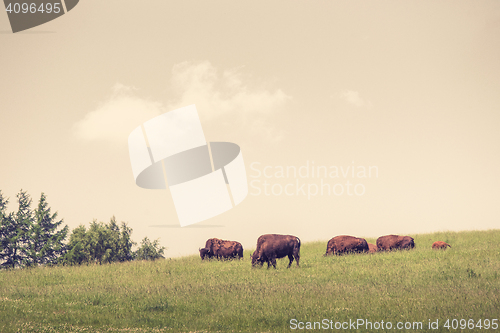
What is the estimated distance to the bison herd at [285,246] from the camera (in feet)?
77.7

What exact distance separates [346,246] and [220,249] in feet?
28.8

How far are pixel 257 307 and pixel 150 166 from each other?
65.5 ft

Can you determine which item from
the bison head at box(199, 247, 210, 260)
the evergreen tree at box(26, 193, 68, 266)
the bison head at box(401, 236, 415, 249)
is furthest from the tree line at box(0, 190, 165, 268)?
the bison head at box(401, 236, 415, 249)

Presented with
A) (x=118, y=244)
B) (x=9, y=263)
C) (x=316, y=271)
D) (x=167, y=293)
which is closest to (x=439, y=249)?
(x=316, y=271)

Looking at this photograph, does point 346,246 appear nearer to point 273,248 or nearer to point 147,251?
point 273,248

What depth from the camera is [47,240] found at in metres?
42.5

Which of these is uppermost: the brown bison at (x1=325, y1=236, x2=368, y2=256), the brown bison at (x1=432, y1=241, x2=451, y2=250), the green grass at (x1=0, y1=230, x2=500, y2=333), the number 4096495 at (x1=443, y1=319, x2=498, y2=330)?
the brown bison at (x1=325, y1=236, x2=368, y2=256)

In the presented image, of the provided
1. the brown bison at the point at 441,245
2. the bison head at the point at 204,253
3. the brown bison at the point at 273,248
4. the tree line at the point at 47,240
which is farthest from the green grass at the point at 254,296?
the tree line at the point at 47,240

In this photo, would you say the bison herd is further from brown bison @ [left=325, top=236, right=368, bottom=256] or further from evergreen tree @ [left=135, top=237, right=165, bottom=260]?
evergreen tree @ [left=135, top=237, right=165, bottom=260]

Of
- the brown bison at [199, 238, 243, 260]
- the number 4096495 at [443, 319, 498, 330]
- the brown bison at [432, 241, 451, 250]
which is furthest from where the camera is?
the brown bison at [199, 238, 243, 260]

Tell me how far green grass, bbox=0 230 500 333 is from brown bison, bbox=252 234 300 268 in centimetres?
84

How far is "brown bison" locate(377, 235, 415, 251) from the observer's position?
29391 mm

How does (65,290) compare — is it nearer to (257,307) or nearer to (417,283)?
(257,307)

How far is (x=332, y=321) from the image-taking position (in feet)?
38.9
